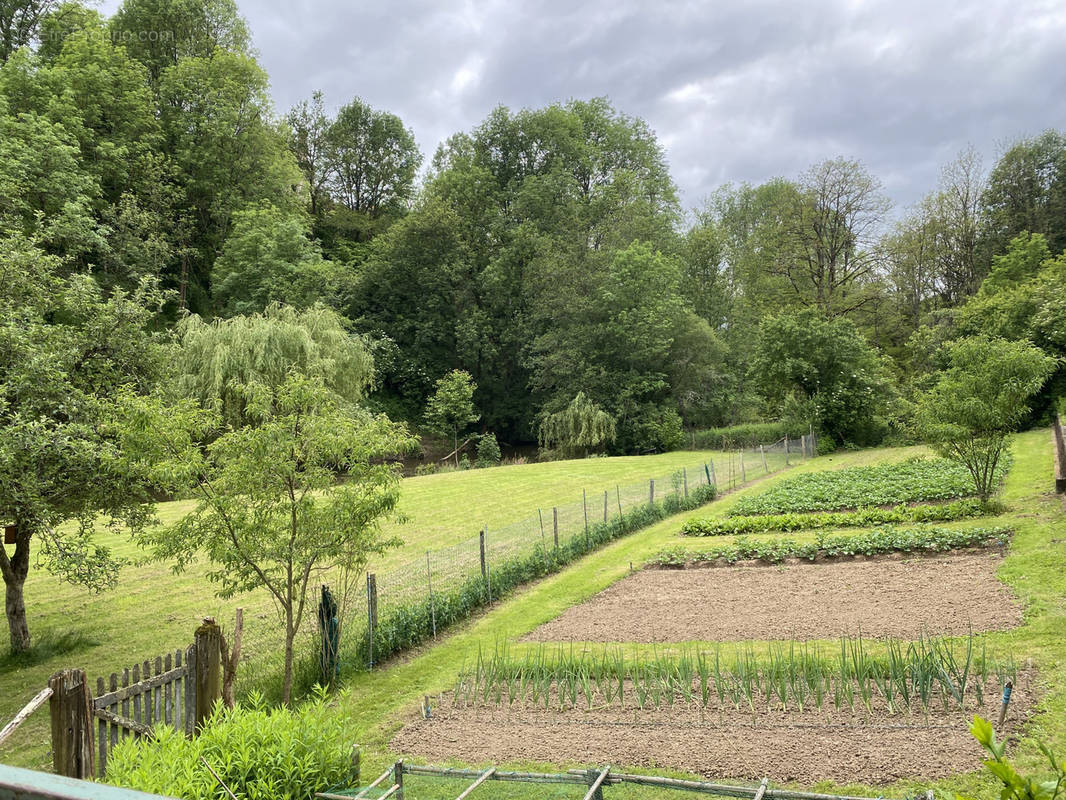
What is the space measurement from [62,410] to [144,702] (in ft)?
14.6

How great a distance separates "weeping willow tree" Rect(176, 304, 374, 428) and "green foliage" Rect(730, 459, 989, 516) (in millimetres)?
15571

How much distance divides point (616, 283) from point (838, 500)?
27.2 m

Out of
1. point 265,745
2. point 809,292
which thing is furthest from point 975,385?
point 809,292

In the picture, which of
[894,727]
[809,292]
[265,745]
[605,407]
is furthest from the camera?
[809,292]

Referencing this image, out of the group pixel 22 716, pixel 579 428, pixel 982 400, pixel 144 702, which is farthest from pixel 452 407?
pixel 22 716

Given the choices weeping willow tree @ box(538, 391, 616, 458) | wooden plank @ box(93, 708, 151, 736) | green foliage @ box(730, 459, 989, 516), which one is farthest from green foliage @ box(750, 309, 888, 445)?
wooden plank @ box(93, 708, 151, 736)

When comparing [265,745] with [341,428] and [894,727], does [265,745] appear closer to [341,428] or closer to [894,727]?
[341,428]

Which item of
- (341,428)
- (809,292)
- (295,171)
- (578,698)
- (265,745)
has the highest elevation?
(295,171)

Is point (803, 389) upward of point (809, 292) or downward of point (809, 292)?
downward

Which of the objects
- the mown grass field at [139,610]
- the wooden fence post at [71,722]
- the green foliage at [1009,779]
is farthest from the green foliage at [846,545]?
the green foliage at [1009,779]

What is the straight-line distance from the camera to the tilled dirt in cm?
951

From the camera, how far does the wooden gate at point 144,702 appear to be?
5.89 metres

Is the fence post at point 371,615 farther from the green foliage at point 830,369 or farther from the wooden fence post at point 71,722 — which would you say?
the green foliage at point 830,369

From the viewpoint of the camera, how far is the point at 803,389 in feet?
128
